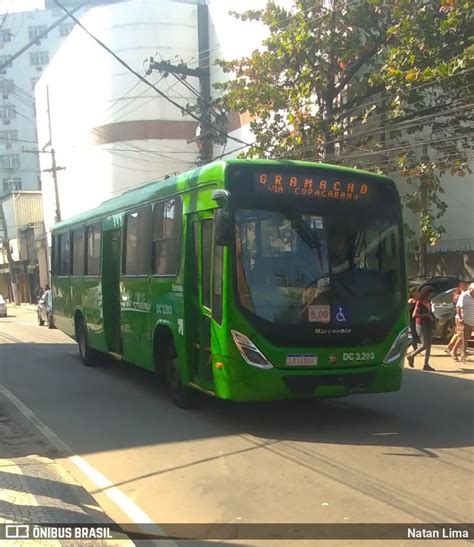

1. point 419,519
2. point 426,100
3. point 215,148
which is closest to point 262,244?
point 419,519

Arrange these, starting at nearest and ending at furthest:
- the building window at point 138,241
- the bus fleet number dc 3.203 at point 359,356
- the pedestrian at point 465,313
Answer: the bus fleet number dc 3.203 at point 359,356
the building window at point 138,241
the pedestrian at point 465,313

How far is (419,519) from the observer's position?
4.50 meters

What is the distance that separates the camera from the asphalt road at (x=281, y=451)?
485 centimetres

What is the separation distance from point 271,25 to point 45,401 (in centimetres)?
1392

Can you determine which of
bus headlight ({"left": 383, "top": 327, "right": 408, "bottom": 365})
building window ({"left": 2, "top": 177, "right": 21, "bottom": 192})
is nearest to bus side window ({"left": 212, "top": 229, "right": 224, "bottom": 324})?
bus headlight ({"left": 383, "top": 327, "right": 408, "bottom": 365})

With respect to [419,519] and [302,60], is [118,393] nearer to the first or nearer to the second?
[419,519]

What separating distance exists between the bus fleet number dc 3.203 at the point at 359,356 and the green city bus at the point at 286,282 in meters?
0.01

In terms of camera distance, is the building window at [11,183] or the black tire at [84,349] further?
the building window at [11,183]

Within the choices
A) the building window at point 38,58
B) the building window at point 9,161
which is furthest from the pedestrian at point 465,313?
the building window at point 38,58

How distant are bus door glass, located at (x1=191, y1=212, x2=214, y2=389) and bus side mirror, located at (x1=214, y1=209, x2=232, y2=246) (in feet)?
1.84

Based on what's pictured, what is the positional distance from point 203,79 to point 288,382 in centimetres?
3110

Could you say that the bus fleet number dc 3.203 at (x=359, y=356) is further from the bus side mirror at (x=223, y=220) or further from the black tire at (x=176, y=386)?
the black tire at (x=176, y=386)

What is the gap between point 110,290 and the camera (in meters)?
11.4

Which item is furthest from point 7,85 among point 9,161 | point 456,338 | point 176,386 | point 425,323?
point 176,386
